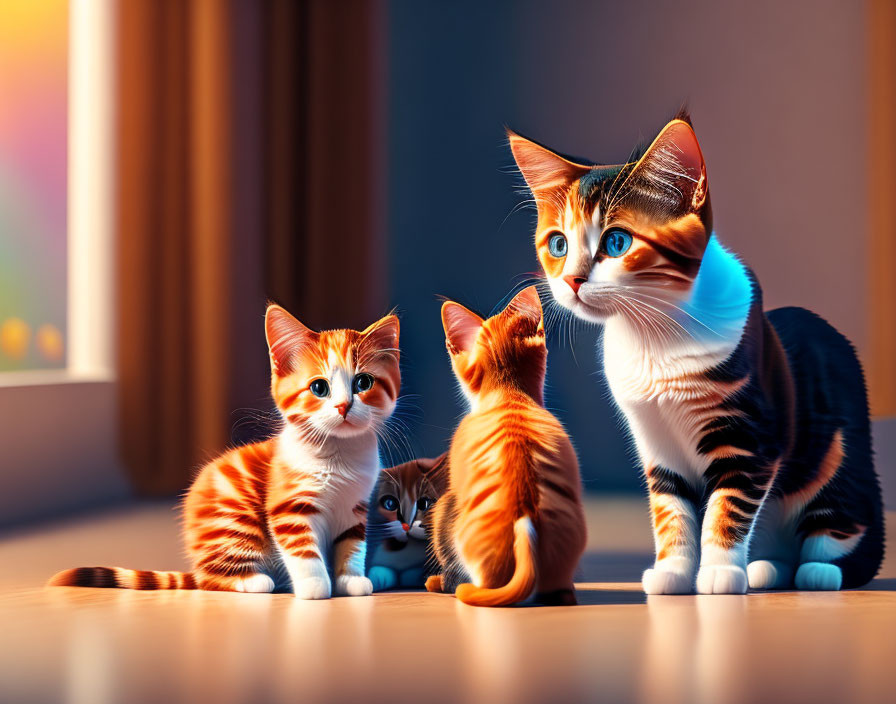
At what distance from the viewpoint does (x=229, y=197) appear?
2.50 m

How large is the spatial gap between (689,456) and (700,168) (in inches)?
13.7

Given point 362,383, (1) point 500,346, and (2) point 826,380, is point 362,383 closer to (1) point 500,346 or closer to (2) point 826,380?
(1) point 500,346

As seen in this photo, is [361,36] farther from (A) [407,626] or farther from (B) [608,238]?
(A) [407,626]

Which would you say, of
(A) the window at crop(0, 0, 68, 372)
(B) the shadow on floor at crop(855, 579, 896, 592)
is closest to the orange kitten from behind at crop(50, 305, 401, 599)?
(B) the shadow on floor at crop(855, 579, 896, 592)

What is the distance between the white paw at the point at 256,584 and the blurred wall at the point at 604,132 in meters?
1.38

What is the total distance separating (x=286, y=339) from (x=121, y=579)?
39cm

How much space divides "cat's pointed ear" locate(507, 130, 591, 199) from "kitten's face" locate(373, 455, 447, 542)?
0.39 meters

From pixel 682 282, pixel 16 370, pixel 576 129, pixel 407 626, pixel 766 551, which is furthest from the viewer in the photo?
pixel 576 129

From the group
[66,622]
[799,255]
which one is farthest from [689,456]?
[799,255]

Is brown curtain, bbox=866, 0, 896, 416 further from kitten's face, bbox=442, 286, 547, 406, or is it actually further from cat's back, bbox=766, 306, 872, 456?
kitten's face, bbox=442, 286, 547, 406

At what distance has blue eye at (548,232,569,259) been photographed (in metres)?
1.26

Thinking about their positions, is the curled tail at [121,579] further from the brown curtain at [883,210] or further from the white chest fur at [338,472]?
the brown curtain at [883,210]

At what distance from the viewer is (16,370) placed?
2426 millimetres

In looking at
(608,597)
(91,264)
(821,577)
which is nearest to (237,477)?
(608,597)
